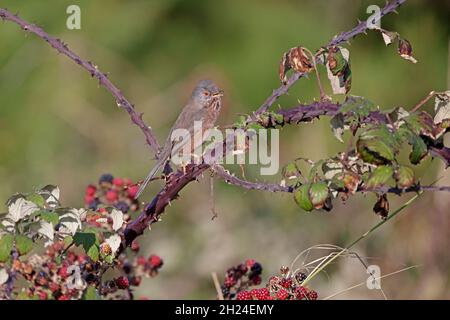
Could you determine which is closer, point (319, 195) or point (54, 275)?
point (319, 195)

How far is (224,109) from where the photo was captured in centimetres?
601

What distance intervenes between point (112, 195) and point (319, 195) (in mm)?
1174

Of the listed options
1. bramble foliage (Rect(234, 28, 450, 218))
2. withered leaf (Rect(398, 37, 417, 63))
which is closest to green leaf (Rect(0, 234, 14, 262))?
bramble foliage (Rect(234, 28, 450, 218))

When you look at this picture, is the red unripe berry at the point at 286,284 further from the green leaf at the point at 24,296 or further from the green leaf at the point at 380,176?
the green leaf at the point at 24,296

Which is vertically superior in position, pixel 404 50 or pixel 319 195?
pixel 404 50

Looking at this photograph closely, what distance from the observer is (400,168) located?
8.04 ft

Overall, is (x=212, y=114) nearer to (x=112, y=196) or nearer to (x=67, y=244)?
(x=112, y=196)

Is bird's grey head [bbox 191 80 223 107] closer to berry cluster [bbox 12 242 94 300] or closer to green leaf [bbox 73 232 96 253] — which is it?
berry cluster [bbox 12 242 94 300]

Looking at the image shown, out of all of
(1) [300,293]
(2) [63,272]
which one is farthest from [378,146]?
(2) [63,272]

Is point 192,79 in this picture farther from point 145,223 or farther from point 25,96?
point 145,223

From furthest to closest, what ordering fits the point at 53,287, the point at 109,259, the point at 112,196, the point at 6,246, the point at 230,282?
1. the point at 112,196
2. the point at 230,282
3. the point at 53,287
4. the point at 109,259
5. the point at 6,246

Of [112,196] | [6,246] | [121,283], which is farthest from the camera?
[112,196]
